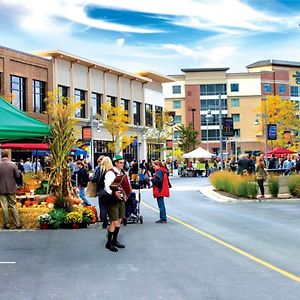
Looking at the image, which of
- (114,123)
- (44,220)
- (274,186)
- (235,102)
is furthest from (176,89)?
(44,220)

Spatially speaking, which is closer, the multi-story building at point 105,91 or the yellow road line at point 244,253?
the yellow road line at point 244,253

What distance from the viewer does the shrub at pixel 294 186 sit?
83.2 feet

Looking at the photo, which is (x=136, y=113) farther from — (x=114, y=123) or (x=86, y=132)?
(x=86, y=132)

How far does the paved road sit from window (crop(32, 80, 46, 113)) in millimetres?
37313

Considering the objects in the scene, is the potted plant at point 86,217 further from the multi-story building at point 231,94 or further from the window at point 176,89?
the window at point 176,89

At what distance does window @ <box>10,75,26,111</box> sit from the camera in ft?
160

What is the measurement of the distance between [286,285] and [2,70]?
1667 inches

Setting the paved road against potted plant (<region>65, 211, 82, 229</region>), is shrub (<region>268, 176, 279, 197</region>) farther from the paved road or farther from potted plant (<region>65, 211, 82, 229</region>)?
potted plant (<region>65, 211, 82, 229</region>)

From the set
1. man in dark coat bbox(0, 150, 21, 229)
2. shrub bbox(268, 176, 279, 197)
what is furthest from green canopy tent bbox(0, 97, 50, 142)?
shrub bbox(268, 176, 279, 197)

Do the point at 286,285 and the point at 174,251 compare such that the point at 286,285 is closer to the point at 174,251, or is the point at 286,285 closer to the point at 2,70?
the point at 174,251

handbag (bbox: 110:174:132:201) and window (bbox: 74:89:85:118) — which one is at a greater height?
window (bbox: 74:89:85:118)

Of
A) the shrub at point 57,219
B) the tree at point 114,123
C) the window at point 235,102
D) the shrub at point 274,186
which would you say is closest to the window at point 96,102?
the tree at point 114,123

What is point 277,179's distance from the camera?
25.7 m

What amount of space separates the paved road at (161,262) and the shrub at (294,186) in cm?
938
